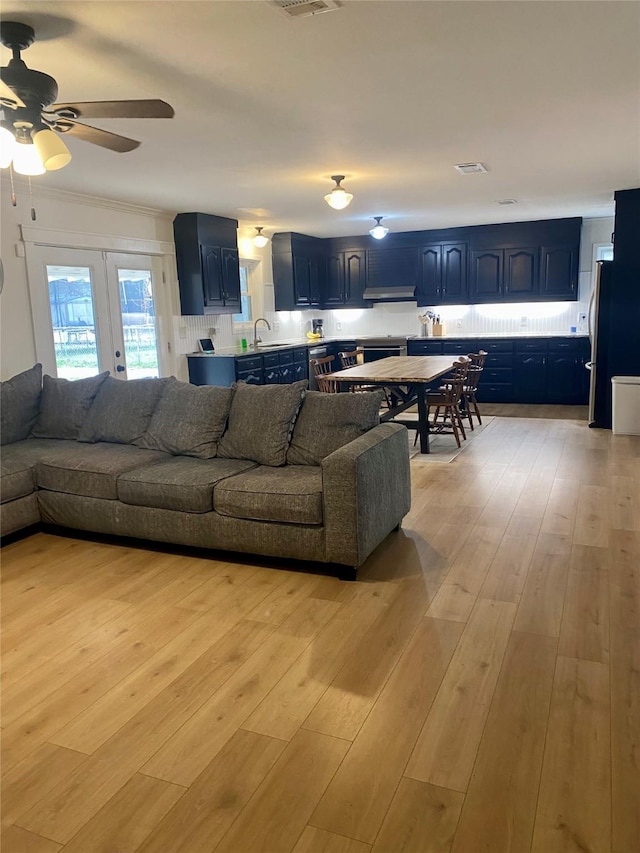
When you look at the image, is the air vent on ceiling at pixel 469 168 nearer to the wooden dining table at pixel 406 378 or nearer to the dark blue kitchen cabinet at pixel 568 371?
the wooden dining table at pixel 406 378

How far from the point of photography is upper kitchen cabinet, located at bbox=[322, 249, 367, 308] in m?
9.72

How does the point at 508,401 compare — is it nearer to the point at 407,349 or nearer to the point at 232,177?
the point at 407,349

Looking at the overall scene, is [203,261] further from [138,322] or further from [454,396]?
[454,396]

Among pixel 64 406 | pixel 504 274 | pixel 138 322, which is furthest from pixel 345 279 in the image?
pixel 64 406

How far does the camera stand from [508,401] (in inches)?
340

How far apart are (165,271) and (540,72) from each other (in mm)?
4681

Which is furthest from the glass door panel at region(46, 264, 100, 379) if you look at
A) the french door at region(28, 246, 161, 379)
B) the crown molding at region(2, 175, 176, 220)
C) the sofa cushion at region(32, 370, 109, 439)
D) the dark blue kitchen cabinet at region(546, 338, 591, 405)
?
the dark blue kitchen cabinet at region(546, 338, 591, 405)

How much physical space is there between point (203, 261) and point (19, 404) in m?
3.01

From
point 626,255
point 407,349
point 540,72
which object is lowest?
point 407,349

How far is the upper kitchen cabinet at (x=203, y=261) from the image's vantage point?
6.80 m

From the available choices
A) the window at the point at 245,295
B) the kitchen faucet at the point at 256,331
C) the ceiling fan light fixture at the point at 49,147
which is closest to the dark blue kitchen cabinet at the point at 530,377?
the kitchen faucet at the point at 256,331

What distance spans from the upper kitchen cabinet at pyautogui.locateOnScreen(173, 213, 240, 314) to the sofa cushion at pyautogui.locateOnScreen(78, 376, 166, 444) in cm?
271

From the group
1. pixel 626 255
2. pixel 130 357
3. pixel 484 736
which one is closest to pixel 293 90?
pixel 484 736

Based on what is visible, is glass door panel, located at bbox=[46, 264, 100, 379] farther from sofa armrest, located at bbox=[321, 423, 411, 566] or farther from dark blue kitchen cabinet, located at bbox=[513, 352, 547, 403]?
dark blue kitchen cabinet, located at bbox=[513, 352, 547, 403]
